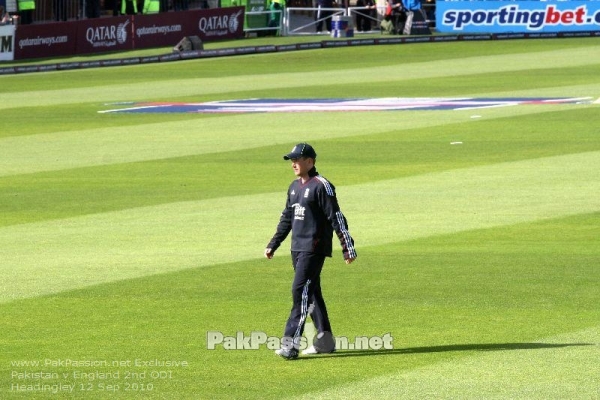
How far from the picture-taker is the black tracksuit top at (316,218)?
10812 millimetres

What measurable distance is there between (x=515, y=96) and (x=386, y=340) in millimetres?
23446

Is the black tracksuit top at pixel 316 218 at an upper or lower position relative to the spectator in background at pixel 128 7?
upper

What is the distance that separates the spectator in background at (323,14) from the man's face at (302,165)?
45743 millimetres

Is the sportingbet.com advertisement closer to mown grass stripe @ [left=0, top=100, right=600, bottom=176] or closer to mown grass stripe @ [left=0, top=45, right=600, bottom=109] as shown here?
mown grass stripe @ [left=0, top=45, right=600, bottom=109]

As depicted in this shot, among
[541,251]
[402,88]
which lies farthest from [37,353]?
[402,88]

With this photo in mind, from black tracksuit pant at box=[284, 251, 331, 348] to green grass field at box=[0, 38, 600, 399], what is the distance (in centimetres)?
29

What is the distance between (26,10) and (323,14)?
50.4ft

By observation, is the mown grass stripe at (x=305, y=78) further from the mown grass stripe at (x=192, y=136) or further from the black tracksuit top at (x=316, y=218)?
the black tracksuit top at (x=316, y=218)

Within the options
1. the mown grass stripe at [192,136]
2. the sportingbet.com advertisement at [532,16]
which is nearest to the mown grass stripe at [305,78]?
the sportingbet.com advertisement at [532,16]

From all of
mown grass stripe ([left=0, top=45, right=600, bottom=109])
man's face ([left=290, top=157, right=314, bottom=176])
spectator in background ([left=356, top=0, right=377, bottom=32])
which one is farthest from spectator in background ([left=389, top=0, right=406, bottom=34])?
man's face ([left=290, top=157, right=314, bottom=176])

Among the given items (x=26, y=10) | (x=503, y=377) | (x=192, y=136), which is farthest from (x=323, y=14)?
(x=503, y=377)

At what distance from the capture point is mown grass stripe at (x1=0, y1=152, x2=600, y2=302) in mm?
15414

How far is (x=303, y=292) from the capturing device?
1084 centimetres

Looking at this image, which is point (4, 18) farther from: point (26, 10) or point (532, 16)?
point (532, 16)
